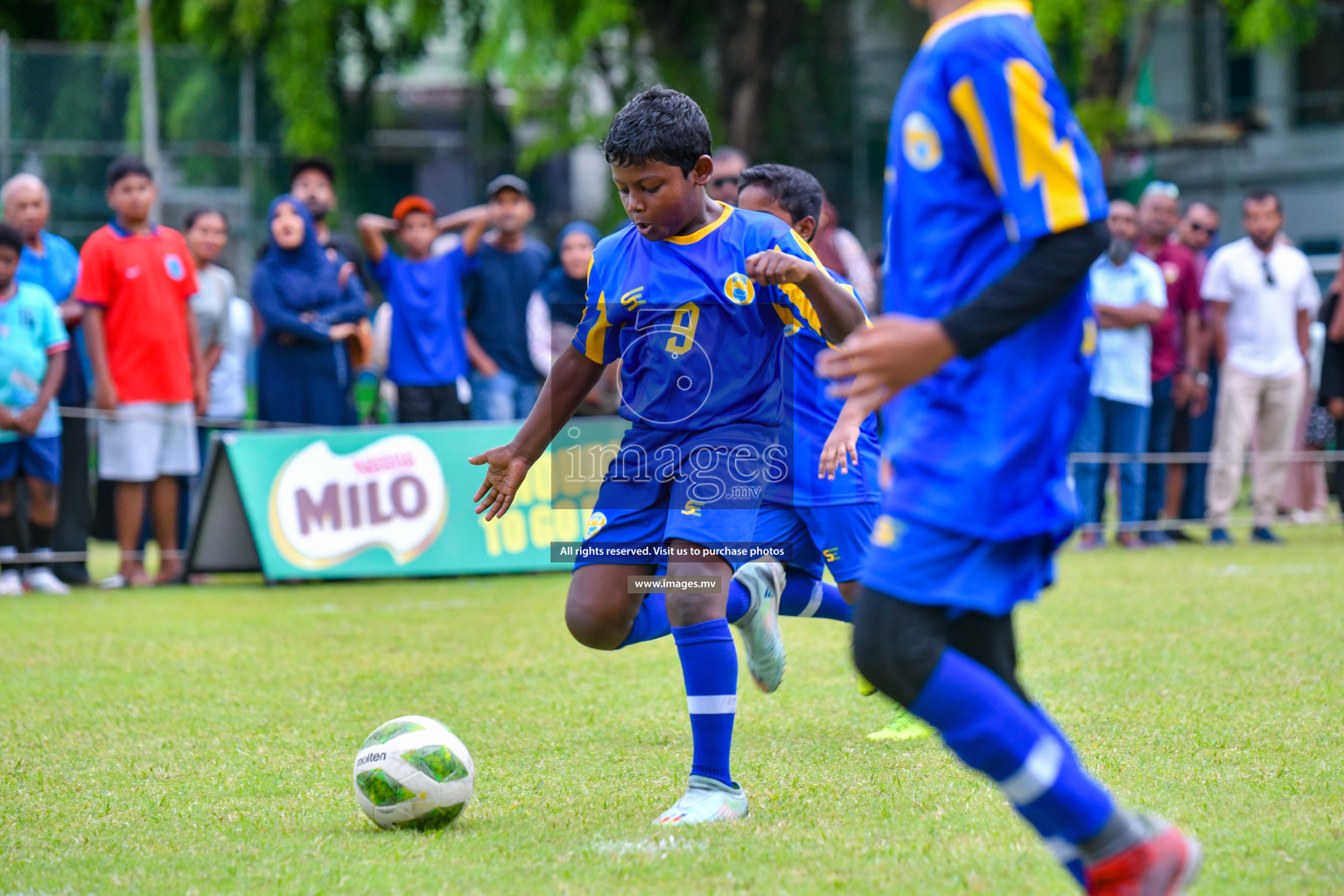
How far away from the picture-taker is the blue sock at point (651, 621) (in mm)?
4188

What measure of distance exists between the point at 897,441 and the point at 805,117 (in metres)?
17.3

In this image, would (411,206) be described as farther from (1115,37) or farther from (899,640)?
(1115,37)

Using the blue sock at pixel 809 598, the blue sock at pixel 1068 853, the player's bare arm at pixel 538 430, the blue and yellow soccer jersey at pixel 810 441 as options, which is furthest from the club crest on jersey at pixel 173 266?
the blue sock at pixel 1068 853

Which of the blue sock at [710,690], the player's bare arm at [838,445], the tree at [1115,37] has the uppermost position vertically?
the tree at [1115,37]

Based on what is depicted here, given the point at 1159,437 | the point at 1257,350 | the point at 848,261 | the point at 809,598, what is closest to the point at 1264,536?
the point at 1159,437

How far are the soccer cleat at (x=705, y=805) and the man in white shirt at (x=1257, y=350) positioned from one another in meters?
7.99

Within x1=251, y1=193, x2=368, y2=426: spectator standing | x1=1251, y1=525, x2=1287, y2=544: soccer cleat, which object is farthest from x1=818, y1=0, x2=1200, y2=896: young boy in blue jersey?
x1=1251, y1=525, x2=1287, y2=544: soccer cleat

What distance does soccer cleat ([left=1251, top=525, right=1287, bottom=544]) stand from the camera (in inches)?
419

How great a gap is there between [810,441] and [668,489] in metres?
1.12

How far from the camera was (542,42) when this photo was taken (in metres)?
16.0

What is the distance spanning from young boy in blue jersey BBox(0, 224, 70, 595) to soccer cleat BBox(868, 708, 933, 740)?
6246 mm

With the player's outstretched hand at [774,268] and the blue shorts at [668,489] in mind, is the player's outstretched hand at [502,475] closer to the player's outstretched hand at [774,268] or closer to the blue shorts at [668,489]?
the blue shorts at [668,489]

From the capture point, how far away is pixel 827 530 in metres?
4.76

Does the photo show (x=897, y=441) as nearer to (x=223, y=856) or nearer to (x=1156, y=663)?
(x=223, y=856)
